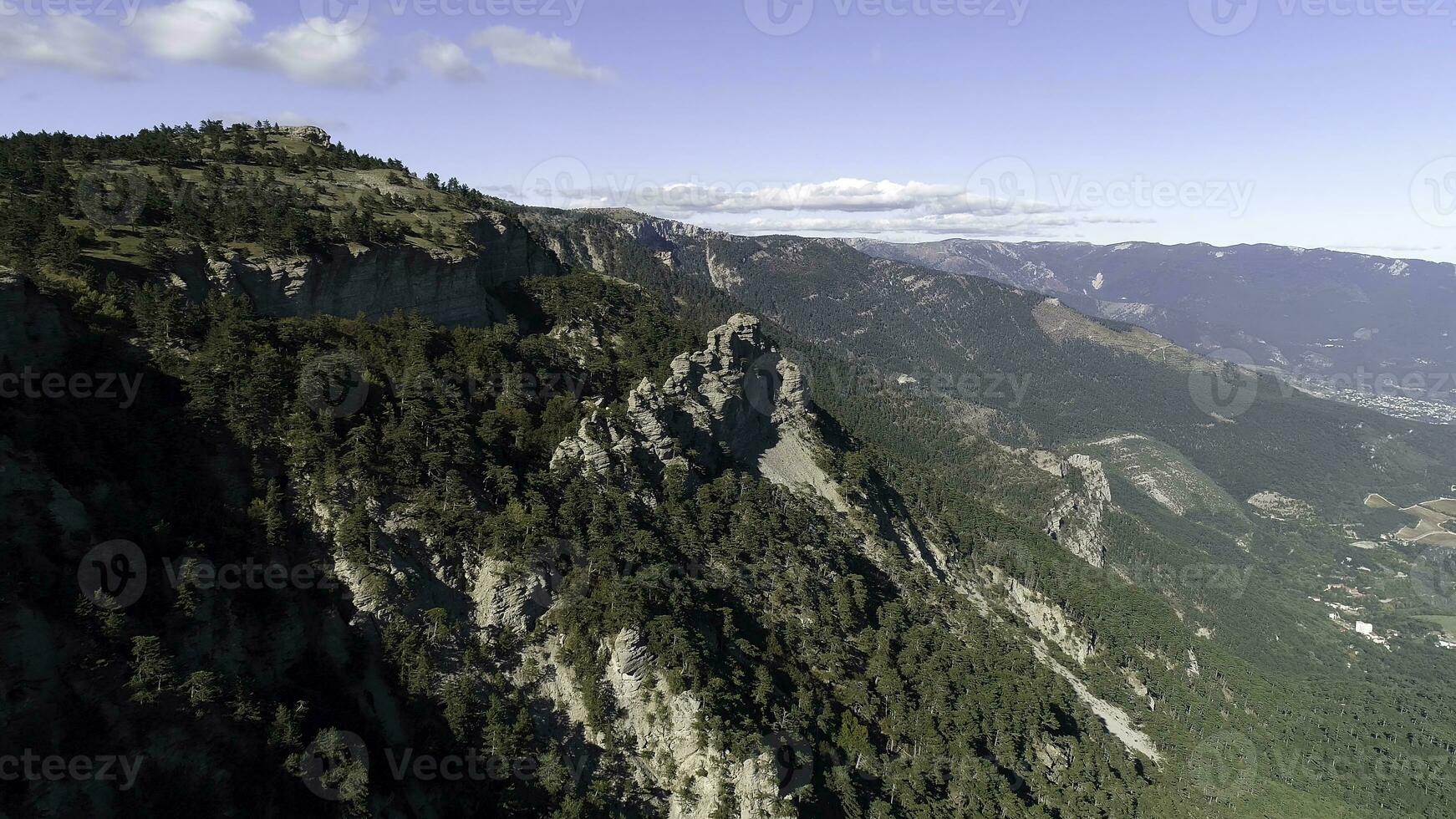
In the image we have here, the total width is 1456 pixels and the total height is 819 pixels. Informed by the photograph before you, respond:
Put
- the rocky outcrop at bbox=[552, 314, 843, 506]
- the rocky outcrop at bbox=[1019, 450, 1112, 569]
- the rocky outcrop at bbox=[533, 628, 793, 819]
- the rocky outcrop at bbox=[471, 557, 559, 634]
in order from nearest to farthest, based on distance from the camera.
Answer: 1. the rocky outcrop at bbox=[533, 628, 793, 819]
2. the rocky outcrop at bbox=[471, 557, 559, 634]
3. the rocky outcrop at bbox=[552, 314, 843, 506]
4. the rocky outcrop at bbox=[1019, 450, 1112, 569]

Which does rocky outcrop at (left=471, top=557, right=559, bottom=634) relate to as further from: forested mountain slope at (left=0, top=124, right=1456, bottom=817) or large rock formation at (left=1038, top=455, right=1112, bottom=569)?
large rock formation at (left=1038, top=455, right=1112, bottom=569)

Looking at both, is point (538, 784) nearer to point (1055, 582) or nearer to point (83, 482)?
point (83, 482)

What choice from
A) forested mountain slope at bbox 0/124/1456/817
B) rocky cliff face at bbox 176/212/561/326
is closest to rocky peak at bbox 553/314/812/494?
forested mountain slope at bbox 0/124/1456/817

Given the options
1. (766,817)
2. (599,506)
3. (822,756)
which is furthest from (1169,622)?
(599,506)

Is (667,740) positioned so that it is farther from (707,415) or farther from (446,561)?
(707,415)

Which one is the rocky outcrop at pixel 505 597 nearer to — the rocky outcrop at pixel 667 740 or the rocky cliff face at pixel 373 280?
the rocky outcrop at pixel 667 740
